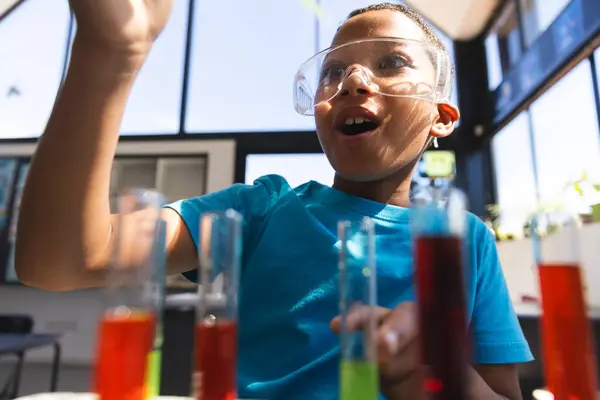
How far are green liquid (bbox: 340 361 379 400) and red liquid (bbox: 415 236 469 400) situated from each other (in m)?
0.03

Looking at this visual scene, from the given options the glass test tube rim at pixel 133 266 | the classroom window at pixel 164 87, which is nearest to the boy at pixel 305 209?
the glass test tube rim at pixel 133 266

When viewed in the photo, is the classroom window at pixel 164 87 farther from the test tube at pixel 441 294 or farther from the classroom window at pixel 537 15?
the test tube at pixel 441 294

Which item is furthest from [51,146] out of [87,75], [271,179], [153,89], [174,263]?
[153,89]

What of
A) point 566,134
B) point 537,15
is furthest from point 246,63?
point 566,134

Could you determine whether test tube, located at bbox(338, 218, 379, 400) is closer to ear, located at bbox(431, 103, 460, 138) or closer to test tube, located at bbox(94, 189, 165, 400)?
test tube, located at bbox(94, 189, 165, 400)

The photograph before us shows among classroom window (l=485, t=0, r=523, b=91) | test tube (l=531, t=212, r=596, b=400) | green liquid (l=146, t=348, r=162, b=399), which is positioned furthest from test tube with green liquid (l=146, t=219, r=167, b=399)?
classroom window (l=485, t=0, r=523, b=91)

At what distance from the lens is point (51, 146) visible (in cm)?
36

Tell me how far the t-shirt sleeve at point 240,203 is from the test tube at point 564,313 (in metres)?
0.48

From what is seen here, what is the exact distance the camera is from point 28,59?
4402 mm

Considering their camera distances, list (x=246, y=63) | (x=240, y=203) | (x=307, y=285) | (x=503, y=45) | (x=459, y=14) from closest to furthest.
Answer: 1. (x=307, y=285)
2. (x=240, y=203)
3. (x=503, y=45)
4. (x=459, y=14)
5. (x=246, y=63)

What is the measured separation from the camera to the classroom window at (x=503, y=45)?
3.04 metres

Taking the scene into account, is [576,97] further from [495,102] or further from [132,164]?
[132,164]

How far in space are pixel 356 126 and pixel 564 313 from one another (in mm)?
469

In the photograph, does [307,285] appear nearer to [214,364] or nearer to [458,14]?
[214,364]
